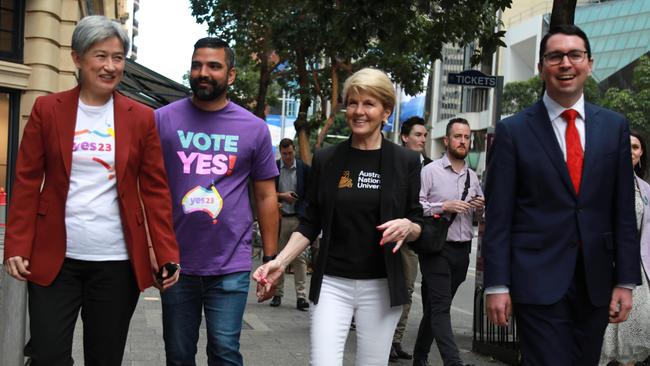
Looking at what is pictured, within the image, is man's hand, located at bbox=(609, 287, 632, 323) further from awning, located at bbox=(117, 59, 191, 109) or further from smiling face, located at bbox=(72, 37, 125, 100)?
awning, located at bbox=(117, 59, 191, 109)

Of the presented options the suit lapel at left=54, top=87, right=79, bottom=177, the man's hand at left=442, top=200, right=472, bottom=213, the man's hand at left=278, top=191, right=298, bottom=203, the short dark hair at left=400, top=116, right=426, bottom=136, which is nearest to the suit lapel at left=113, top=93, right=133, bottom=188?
the suit lapel at left=54, top=87, right=79, bottom=177

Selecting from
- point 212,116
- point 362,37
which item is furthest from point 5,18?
point 212,116

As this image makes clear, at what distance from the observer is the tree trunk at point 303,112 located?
2288 centimetres

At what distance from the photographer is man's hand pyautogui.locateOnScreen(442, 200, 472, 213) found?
24.8ft

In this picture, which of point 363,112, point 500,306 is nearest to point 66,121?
point 363,112

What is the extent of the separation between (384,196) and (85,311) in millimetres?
1492

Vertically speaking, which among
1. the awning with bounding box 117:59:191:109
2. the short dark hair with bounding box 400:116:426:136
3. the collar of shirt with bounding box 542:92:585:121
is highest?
the awning with bounding box 117:59:191:109

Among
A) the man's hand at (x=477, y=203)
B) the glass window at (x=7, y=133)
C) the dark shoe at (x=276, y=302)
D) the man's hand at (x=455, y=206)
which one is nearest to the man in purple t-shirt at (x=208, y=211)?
the man's hand at (x=455, y=206)

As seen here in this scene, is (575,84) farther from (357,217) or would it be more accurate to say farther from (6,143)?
(6,143)

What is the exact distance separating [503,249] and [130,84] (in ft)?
60.2

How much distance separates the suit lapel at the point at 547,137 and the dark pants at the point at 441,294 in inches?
130

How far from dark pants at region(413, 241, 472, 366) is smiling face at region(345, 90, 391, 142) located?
2958mm

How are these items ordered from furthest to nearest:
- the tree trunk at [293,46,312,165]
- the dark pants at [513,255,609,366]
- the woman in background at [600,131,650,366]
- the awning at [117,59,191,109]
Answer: the tree trunk at [293,46,312,165] → the awning at [117,59,191,109] → the woman in background at [600,131,650,366] → the dark pants at [513,255,609,366]

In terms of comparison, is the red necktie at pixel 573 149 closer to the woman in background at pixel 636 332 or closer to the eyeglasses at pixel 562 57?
the eyeglasses at pixel 562 57
